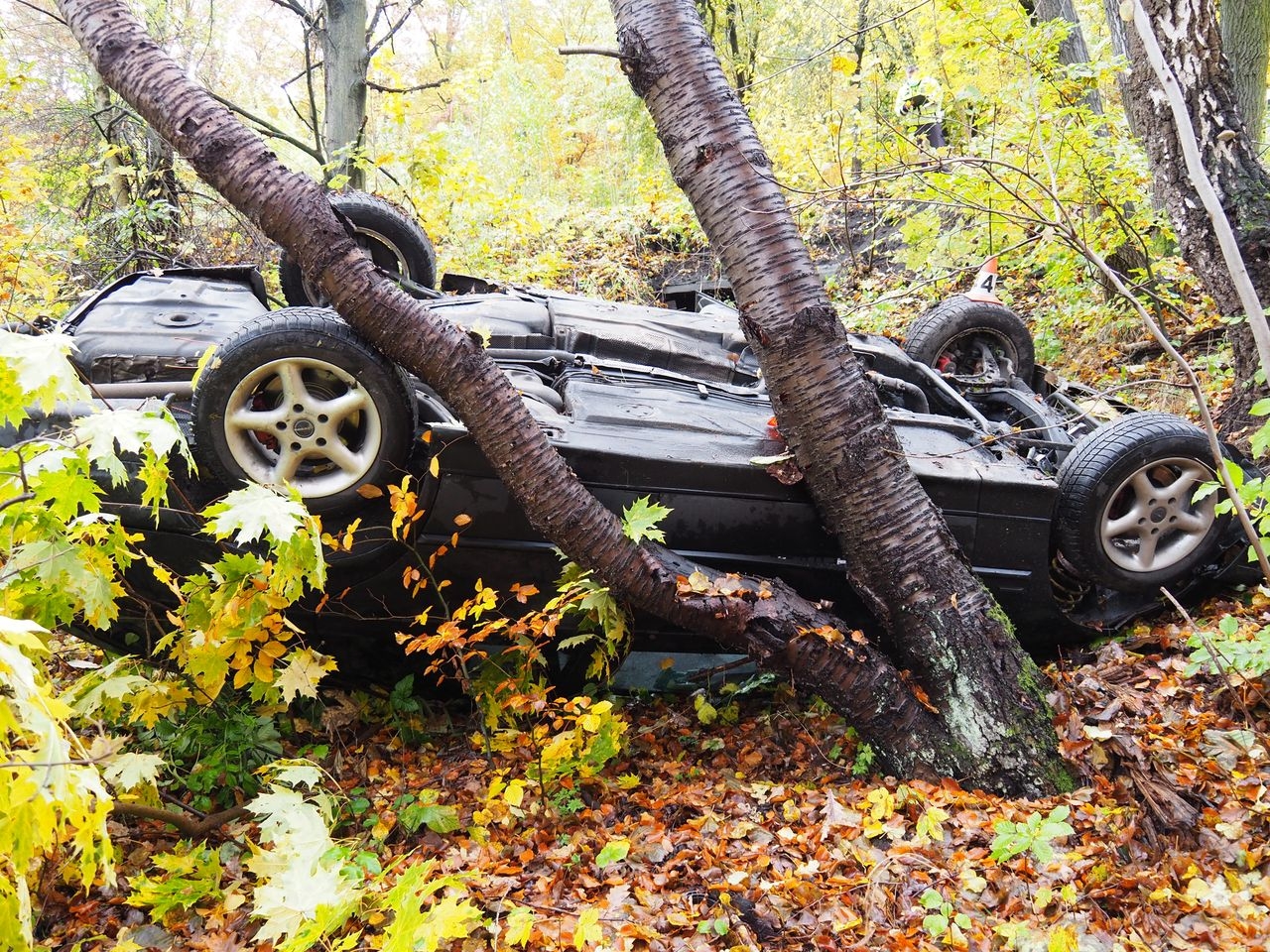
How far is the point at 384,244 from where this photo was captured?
520cm

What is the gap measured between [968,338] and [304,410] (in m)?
4.43

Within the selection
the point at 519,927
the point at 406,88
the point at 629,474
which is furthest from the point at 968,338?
the point at 406,88


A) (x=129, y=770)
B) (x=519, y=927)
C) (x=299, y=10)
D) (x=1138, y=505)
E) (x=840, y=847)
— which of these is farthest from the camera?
(x=299, y=10)

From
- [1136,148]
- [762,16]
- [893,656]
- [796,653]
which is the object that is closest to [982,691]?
[893,656]

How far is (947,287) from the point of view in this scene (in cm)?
952

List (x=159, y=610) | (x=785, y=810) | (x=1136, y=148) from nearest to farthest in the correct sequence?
(x=785, y=810) < (x=159, y=610) < (x=1136, y=148)

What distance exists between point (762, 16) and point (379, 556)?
1511 centimetres

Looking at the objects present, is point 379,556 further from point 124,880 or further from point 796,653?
point 796,653

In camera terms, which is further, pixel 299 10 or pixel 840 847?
pixel 299 10

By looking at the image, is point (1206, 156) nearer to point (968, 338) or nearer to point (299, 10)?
point (968, 338)

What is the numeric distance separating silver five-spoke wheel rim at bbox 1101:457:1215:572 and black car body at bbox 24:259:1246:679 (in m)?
0.01

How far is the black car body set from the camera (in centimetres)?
336

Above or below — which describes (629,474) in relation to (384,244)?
below

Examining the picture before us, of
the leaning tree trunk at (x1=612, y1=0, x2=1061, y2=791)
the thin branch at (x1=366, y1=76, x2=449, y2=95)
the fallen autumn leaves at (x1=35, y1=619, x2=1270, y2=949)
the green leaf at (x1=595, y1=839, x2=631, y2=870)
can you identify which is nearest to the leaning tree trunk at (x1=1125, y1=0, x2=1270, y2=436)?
the fallen autumn leaves at (x1=35, y1=619, x2=1270, y2=949)
